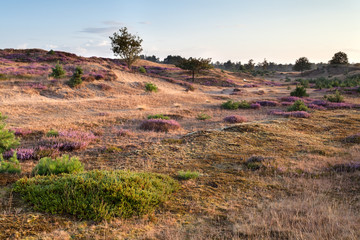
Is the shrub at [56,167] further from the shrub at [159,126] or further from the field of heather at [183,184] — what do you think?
the shrub at [159,126]

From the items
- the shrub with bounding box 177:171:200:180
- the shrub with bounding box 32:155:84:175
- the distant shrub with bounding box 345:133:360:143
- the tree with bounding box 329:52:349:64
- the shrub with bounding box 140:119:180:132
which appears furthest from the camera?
the tree with bounding box 329:52:349:64

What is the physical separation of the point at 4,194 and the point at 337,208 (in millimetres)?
6108

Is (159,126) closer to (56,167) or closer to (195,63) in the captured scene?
(56,167)

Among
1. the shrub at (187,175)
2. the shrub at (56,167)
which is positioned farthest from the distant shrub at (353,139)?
the shrub at (56,167)

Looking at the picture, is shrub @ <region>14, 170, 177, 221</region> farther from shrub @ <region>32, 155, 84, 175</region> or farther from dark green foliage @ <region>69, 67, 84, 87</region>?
dark green foliage @ <region>69, 67, 84, 87</region>

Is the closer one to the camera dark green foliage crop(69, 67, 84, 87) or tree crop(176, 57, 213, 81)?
dark green foliage crop(69, 67, 84, 87)

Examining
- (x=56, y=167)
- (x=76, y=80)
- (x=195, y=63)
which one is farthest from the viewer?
(x=195, y=63)

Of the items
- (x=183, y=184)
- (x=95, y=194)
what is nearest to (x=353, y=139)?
(x=183, y=184)

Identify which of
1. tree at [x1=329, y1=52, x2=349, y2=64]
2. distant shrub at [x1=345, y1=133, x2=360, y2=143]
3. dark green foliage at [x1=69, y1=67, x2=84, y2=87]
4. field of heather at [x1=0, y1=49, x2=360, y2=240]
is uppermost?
tree at [x1=329, y1=52, x2=349, y2=64]

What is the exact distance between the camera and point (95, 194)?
4.22 m

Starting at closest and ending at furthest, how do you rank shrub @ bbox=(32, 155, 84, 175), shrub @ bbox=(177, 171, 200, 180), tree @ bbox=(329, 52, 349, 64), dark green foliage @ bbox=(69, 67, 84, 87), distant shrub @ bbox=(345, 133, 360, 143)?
shrub @ bbox=(32, 155, 84, 175) < shrub @ bbox=(177, 171, 200, 180) < distant shrub @ bbox=(345, 133, 360, 143) < dark green foliage @ bbox=(69, 67, 84, 87) < tree @ bbox=(329, 52, 349, 64)

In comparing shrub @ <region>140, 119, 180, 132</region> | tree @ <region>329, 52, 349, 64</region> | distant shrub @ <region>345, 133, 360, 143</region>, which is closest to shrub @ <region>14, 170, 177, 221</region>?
shrub @ <region>140, 119, 180, 132</region>

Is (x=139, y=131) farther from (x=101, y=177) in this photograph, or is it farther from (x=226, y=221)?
(x=226, y=221)

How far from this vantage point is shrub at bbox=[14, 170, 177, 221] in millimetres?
3947
